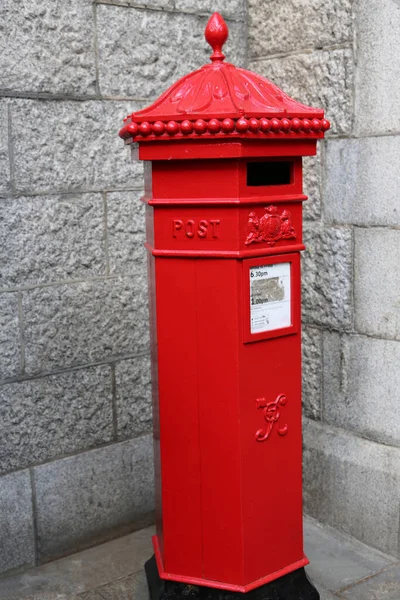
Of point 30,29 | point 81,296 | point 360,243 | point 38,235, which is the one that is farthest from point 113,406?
point 30,29

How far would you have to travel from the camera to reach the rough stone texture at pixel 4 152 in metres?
3.39

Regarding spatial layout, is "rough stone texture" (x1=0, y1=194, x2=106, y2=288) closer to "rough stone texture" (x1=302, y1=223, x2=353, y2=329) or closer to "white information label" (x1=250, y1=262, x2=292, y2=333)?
"rough stone texture" (x1=302, y1=223, x2=353, y2=329)

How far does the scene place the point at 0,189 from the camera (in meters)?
3.42

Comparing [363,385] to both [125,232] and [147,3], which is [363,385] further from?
[147,3]

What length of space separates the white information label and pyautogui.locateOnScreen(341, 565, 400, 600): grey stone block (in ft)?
4.52

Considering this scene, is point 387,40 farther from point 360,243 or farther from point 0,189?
point 0,189

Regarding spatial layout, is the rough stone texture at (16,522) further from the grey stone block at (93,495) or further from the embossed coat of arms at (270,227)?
the embossed coat of arms at (270,227)

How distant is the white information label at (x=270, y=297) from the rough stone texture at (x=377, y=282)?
3.19 feet

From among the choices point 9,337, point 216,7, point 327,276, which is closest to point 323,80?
point 216,7

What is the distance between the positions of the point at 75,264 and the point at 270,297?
1324 mm

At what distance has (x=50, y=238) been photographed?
359cm

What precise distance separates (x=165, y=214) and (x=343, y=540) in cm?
213

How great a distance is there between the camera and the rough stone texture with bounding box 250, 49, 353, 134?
363 cm

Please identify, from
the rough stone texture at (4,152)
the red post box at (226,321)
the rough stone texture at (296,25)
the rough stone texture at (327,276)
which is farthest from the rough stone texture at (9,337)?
the rough stone texture at (296,25)
